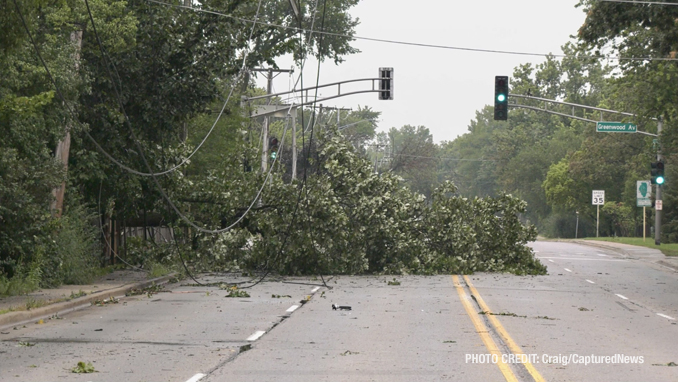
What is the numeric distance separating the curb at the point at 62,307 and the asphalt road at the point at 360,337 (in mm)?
333

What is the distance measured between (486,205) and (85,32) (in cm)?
1425

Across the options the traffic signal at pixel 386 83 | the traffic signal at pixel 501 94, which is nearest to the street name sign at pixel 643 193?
the traffic signal at pixel 501 94

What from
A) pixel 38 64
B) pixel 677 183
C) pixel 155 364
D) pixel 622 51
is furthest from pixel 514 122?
pixel 155 364

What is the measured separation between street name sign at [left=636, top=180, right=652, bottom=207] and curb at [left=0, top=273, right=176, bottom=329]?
3695cm

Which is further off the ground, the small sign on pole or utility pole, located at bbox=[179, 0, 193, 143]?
utility pole, located at bbox=[179, 0, 193, 143]

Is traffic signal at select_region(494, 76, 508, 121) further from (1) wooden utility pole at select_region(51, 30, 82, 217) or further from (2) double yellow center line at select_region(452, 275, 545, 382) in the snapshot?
(1) wooden utility pole at select_region(51, 30, 82, 217)

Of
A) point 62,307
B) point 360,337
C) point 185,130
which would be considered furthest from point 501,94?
point 360,337

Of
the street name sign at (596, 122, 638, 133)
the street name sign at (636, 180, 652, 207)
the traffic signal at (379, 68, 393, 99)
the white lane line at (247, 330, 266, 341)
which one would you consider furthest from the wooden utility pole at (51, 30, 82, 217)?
the street name sign at (636, 180, 652, 207)

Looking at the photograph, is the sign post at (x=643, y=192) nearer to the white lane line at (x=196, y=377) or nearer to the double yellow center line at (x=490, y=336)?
the double yellow center line at (x=490, y=336)

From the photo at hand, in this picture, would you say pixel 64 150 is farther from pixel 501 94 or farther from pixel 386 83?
pixel 501 94

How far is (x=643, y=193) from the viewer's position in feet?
175

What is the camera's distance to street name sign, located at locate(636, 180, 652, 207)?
5247 centimetres

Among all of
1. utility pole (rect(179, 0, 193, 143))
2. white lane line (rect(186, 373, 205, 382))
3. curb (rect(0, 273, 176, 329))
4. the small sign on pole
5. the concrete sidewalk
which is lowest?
the concrete sidewalk

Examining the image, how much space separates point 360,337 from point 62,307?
21.3ft
